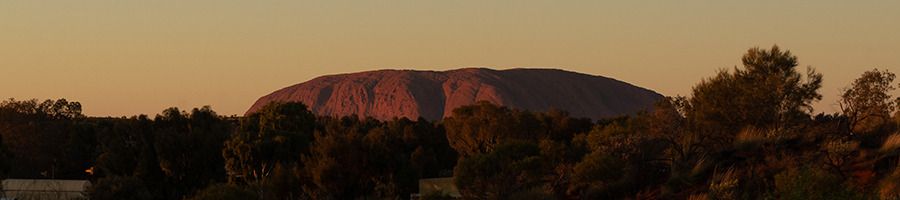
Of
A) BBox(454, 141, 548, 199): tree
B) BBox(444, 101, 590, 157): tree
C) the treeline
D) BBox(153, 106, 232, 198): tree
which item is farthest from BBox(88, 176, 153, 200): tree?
BBox(444, 101, 590, 157): tree

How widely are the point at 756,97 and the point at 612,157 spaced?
26.2ft

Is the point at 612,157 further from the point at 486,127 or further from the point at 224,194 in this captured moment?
the point at 486,127

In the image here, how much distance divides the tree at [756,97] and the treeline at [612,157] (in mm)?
56

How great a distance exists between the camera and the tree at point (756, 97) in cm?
4353

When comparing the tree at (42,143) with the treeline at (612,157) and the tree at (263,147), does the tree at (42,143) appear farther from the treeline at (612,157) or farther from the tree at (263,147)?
the tree at (263,147)

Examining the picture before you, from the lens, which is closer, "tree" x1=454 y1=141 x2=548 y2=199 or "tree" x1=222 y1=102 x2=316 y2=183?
"tree" x1=454 y1=141 x2=548 y2=199

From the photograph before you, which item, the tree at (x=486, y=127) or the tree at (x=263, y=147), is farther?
the tree at (x=486, y=127)

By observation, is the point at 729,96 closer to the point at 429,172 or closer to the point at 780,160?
the point at 780,160

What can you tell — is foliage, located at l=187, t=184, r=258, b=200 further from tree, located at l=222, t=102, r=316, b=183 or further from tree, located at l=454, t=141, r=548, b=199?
tree, located at l=222, t=102, r=316, b=183

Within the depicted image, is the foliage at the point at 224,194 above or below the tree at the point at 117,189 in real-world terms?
above

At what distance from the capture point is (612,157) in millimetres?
38625

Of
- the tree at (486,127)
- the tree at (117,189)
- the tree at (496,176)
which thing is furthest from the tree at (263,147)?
the tree at (496,176)

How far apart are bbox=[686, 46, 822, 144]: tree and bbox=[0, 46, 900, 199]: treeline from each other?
0.18 feet

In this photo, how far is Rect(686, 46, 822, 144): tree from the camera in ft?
143
